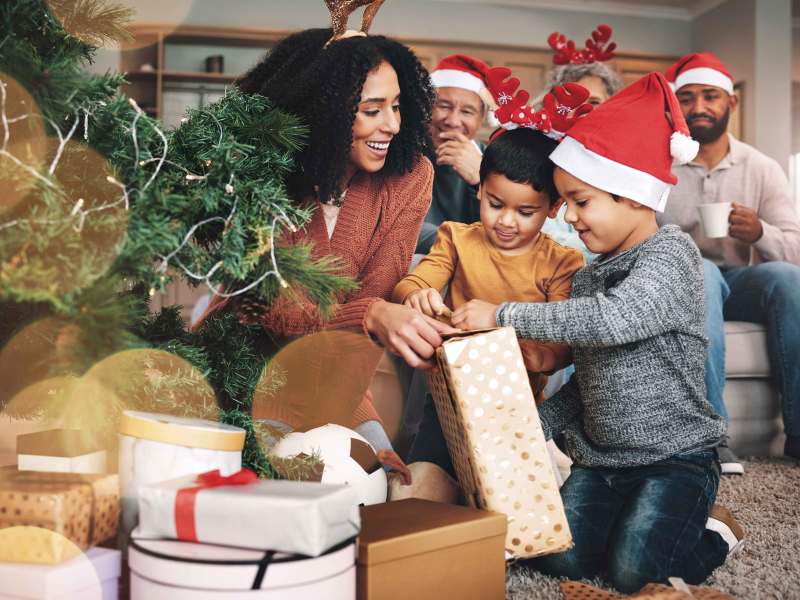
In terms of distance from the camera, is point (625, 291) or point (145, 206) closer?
point (145, 206)

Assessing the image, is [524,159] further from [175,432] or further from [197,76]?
[197,76]

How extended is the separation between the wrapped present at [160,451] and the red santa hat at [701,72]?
7.30 feet

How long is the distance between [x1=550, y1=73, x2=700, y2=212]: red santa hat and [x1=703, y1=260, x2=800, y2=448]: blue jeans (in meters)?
0.91

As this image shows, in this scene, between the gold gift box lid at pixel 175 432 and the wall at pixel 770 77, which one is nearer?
the gold gift box lid at pixel 175 432

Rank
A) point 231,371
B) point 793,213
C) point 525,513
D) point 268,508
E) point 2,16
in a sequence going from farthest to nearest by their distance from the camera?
point 793,213 → point 231,371 → point 525,513 → point 2,16 → point 268,508

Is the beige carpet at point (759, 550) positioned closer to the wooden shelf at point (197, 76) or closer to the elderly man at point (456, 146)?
the elderly man at point (456, 146)

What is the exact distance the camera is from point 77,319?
2.58 ft

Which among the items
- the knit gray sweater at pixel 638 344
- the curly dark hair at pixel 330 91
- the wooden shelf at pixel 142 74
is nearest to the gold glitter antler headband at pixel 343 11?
the curly dark hair at pixel 330 91

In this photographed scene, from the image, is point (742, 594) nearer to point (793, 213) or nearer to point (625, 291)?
point (625, 291)

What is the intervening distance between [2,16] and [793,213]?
2.40 meters

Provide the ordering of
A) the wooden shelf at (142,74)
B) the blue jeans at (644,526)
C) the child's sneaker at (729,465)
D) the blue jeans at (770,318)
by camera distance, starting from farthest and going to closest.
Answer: the wooden shelf at (142,74) → the blue jeans at (770,318) → the child's sneaker at (729,465) → the blue jeans at (644,526)

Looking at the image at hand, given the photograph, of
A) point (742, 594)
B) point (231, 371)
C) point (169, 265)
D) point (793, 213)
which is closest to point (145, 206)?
point (169, 265)

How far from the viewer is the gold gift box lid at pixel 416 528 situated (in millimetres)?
855

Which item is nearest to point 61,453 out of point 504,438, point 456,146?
point 504,438
